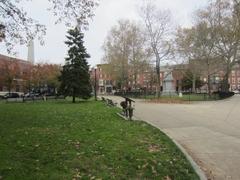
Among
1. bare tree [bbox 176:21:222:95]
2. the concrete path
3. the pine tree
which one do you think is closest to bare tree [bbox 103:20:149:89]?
bare tree [bbox 176:21:222:95]

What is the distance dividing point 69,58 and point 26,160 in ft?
121

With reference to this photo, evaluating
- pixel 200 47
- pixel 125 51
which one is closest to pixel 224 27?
pixel 200 47

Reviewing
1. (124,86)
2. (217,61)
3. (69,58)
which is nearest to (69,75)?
(69,58)

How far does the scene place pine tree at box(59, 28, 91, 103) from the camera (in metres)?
42.7

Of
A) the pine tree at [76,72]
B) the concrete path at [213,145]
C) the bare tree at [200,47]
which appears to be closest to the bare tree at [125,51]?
the bare tree at [200,47]

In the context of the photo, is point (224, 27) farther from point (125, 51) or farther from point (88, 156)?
point (88, 156)

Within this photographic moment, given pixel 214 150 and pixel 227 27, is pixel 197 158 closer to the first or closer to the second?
pixel 214 150

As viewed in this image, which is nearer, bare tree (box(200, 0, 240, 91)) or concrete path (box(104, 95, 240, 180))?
concrete path (box(104, 95, 240, 180))

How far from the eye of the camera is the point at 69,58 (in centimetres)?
4419

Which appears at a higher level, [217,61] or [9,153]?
[217,61]

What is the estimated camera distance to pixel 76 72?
43.1 metres

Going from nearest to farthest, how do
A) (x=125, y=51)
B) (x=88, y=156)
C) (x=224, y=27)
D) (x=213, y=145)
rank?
1. (x=88, y=156)
2. (x=213, y=145)
3. (x=224, y=27)
4. (x=125, y=51)

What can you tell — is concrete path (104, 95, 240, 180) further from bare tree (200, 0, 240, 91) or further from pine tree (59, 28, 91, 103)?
bare tree (200, 0, 240, 91)

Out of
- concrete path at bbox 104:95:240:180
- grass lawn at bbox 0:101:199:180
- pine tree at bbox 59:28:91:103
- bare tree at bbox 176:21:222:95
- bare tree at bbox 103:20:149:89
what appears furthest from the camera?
bare tree at bbox 103:20:149:89
